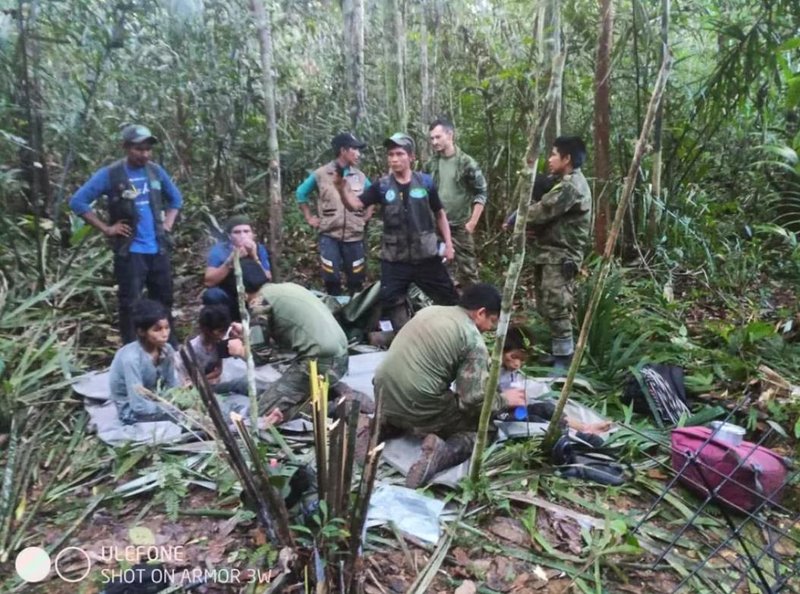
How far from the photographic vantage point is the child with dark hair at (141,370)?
3.84 metres

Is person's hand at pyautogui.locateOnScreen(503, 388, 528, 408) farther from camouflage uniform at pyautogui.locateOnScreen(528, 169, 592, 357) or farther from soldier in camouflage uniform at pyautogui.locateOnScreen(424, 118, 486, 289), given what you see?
soldier in camouflage uniform at pyautogui.locateOnScreen(424, 118, 486, 289)

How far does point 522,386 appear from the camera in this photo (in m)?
4.11

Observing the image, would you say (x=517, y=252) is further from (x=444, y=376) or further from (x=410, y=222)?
(x=410, y=222)

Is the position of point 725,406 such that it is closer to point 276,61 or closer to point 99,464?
point 99,464

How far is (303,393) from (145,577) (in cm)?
171

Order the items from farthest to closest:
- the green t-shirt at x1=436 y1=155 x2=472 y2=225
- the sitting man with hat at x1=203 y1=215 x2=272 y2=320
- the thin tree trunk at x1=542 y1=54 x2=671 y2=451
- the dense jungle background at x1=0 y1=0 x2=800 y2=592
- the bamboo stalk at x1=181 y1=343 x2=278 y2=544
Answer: the green t-shirt at x1=436 y1=155 x2=472 y2=225
the sitting man with hat at x1=203 y1=215 x2=272 y2=320
the dense jungle background at x1=0 y1=0 x2=800 y2=592
the thin tree trunk at x1=542 y1=54 x2=671 y2=451
the bamboo stalk at x1=181 y1=343 x2=278 y2=544

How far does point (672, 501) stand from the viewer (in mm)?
3250

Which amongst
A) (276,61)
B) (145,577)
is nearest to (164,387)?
(145,577)

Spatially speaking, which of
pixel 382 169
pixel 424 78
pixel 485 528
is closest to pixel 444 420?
pixel 485 528

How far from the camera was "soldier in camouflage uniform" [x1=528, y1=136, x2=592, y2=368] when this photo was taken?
4.73 meters

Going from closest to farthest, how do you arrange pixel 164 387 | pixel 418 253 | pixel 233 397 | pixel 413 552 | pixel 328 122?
1. pixel 413 552
2. pixel 164 387
3. pixel 233 397
4. pixel 418 253
5. pixel 328 122

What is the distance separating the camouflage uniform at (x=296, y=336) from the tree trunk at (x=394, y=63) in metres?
4.34

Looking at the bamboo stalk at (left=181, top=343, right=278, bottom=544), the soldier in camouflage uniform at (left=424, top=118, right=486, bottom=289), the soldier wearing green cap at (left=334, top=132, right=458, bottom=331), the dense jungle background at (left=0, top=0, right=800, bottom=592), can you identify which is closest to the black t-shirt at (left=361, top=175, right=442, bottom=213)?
the soldier wearing green cap at (left=334, top=132, right=458, bottom=331)

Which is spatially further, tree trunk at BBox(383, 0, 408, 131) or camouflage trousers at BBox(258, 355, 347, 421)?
tree trunk at BBox(383, 0, 408, 131)
